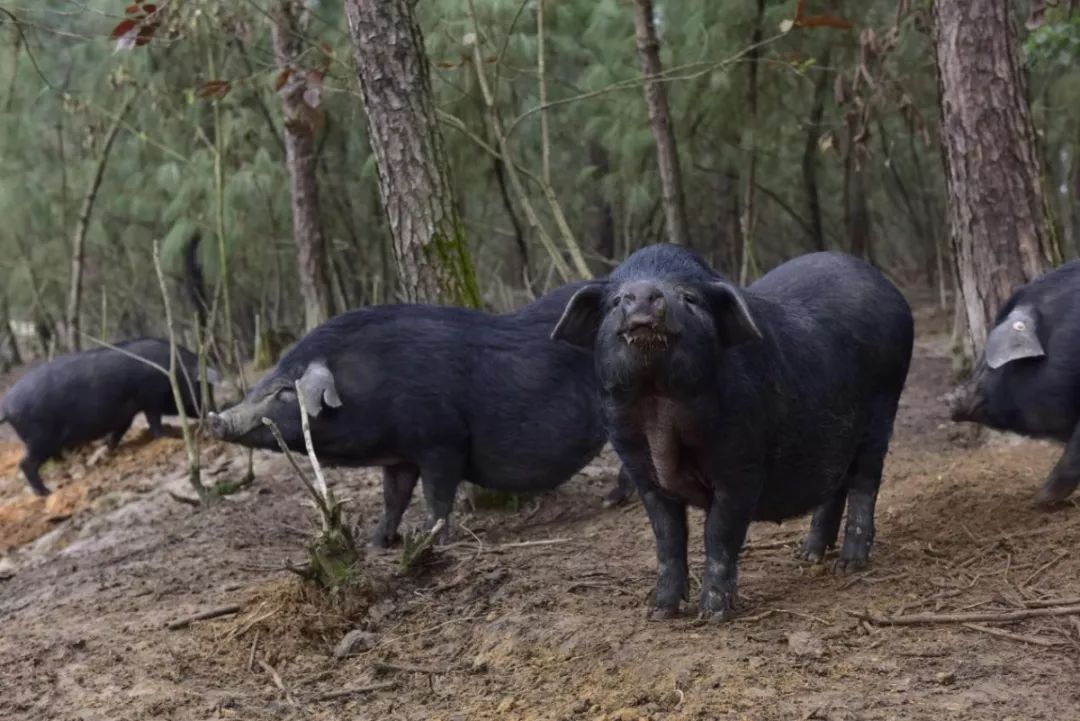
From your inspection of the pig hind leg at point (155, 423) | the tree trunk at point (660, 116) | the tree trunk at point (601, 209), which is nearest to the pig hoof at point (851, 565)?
the tree trunk at point (660, 116)

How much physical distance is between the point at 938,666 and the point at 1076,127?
14.3 meters

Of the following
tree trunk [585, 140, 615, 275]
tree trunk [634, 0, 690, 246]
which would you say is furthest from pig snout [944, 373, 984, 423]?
tree trunk [585, 140, 615, 275]

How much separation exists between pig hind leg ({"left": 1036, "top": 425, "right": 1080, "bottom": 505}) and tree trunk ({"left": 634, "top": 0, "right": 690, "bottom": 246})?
5012 mm

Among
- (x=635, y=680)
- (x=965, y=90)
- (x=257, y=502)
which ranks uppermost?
(x=965, y=90)

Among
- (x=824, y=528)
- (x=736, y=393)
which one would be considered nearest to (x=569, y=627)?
(x=736, y=393)

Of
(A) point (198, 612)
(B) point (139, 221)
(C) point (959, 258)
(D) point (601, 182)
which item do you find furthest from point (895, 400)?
(B) point (139, 221)

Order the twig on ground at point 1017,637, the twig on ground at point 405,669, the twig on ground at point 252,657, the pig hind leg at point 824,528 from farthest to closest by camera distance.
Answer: the pig hind leg at point 824,528
the twig on ground at point 252,657
the twig on ground at point 405,669
the twig on ground at point 1017,637

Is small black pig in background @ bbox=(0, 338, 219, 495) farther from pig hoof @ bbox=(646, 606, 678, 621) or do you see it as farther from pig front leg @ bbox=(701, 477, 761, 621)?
pig front leg @ bbox=(701, 477, 761, 621)

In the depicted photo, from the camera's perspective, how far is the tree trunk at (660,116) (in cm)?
956

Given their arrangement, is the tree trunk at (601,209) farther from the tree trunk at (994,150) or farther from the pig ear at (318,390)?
the pig ear at (318,390)

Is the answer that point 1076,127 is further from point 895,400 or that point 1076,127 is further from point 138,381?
point 895,400

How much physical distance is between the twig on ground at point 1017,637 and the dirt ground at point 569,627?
10 millimetres

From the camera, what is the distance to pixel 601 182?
1664cm

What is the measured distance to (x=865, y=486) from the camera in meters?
4.45
